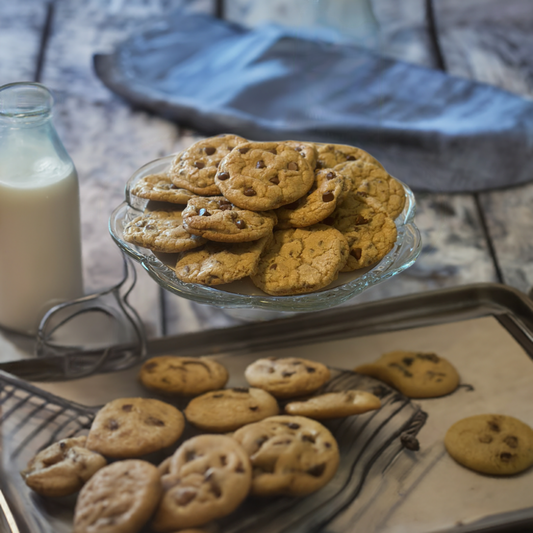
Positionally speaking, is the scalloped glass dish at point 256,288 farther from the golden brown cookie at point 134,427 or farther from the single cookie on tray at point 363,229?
the golden brown cookie at point 134,427

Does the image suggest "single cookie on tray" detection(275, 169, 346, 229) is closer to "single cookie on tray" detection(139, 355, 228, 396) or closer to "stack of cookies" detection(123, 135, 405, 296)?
"stack of cookies" detection(123, 135, 405, 296)

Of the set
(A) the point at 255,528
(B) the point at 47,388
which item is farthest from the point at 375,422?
(B) the point at 47,388

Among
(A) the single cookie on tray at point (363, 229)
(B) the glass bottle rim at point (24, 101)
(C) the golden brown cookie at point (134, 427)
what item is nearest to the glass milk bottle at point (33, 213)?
(B) the glass bottle rim at point (24, 101)

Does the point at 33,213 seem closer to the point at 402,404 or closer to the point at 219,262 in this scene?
the point at 219,262

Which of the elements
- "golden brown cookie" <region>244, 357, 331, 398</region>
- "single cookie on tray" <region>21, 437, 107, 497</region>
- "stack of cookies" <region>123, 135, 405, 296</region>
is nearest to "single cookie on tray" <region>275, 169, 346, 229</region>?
"stack of cookies" <region>123, 135, 405, 296</region>

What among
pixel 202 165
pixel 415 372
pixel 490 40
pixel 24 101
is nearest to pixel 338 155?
pixel 202 165

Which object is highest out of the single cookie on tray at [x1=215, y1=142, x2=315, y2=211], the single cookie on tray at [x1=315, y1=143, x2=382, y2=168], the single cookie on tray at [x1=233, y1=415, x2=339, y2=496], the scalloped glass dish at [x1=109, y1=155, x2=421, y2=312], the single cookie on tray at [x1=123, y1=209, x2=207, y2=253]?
the single cookie on tray at [x1=215, y1=142, x2=315, y2=211]
